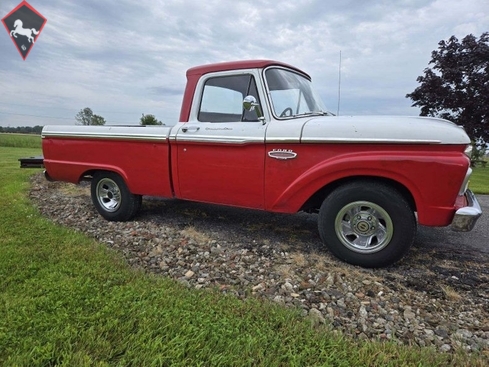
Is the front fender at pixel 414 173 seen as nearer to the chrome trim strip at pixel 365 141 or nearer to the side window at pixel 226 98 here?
the chrome trim strip at pixel 365 141

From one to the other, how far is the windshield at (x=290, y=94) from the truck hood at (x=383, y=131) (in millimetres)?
495

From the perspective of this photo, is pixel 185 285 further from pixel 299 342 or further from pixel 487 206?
pixel 487 206

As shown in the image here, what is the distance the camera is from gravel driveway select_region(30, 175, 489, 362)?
7.46ft

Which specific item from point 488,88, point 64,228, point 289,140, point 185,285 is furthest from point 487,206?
point 488,88

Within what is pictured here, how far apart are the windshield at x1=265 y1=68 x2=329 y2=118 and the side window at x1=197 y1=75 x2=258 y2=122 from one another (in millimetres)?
231

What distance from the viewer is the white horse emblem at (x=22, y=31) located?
24.2ft

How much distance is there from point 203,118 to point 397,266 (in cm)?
278

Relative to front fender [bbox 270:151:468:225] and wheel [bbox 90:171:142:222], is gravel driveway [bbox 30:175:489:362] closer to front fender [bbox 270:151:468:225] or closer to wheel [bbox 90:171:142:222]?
wheel [bbox 90:171:142:222]

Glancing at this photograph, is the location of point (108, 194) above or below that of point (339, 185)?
below

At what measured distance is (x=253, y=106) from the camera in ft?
11.0

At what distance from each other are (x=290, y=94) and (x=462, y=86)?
17.6 metres

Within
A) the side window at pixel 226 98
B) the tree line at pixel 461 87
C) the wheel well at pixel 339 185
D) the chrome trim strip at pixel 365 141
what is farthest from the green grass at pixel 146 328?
the tree line at pixel 461 87

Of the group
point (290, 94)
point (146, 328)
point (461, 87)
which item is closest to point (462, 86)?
point (461, 87)

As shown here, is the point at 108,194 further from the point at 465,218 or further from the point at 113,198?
the point at 465,218
